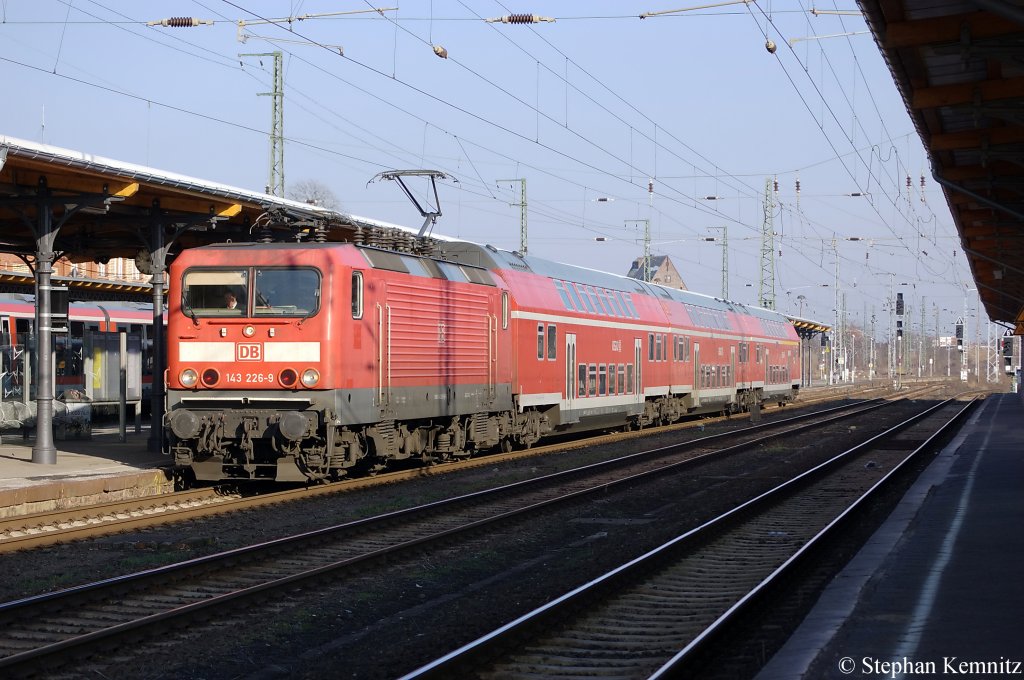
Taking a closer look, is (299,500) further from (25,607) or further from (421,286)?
(25,607)

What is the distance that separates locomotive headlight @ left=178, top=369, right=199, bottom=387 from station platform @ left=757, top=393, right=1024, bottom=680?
30.7 ft

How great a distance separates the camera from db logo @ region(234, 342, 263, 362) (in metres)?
15.5

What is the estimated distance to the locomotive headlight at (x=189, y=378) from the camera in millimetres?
15797

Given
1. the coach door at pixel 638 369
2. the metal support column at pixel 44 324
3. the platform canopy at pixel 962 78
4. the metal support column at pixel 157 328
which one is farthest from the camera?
the coach door at pixel 638 369

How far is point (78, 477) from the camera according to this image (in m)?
15.7

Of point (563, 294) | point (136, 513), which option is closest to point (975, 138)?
point (563, 294)

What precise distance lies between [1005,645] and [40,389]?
15.1m

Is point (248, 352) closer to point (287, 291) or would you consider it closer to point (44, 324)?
point (287, 291)

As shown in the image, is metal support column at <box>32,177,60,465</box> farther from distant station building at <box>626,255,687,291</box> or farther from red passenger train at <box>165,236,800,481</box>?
distant station building at <box>626,255,687,291</box>

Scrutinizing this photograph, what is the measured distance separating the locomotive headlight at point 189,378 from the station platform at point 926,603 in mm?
9343

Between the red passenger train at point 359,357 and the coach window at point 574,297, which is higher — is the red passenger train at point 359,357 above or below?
below

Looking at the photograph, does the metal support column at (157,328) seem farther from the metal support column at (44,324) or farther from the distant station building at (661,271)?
the distant station building at (661,271)

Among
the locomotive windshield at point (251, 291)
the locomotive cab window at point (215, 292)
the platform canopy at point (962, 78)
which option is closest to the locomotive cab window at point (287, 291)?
the locomotive windshield at point (251, 291)

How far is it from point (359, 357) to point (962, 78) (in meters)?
8.65
